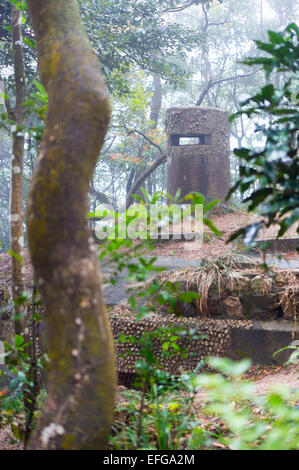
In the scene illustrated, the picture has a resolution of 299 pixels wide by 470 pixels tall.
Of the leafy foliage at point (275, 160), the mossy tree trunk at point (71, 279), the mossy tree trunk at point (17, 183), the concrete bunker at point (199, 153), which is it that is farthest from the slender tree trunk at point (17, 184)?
the concrete bunker at point (199, 153)

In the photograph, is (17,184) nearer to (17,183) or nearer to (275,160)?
(17,183)

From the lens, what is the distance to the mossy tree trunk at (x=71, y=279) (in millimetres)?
1216

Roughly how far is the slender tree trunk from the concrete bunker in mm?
5876

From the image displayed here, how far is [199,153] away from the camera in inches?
324

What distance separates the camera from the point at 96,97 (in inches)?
55.5

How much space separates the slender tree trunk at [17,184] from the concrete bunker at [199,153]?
588 cm

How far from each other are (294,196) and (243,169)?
0.67 ft

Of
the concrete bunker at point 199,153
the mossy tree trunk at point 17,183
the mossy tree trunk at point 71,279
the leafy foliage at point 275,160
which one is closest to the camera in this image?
the mossy tree trunk at point 71,279

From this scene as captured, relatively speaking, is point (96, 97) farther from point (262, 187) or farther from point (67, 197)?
point (262, 187)

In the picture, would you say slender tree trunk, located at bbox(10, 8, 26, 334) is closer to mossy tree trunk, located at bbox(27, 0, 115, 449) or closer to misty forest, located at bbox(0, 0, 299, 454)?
misty forest, located at bbox(0, 0, 299, 454)

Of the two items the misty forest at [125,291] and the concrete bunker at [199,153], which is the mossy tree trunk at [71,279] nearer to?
the misty forest at [125,291]

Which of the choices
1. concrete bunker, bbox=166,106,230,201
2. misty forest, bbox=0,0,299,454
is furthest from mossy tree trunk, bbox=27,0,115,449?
concrete bunker, bbox=166,106,230,201

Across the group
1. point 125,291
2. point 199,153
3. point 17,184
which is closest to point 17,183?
point 17,184
